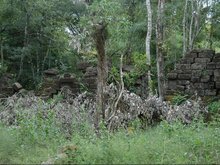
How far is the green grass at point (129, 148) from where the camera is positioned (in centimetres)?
532

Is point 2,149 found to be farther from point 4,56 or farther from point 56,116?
point 4,56

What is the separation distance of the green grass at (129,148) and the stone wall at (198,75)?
5.21 m

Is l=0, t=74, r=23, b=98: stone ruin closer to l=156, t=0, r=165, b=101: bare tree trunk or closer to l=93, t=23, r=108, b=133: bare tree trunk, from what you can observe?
l=156, t=0, r=165, b=101: bare tree trunk

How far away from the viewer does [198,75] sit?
488 inches

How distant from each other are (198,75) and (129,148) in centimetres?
743

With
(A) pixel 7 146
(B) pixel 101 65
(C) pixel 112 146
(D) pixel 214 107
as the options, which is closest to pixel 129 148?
(C) pixel 112 146

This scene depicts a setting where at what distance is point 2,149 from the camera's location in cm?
661

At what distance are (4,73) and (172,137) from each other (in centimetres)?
1193

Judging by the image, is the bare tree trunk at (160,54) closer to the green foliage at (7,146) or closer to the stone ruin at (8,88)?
the stone ruin at (8,88)

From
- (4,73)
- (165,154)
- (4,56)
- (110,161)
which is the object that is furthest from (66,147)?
(4,56)

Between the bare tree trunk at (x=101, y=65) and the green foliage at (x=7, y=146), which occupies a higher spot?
the bare tree trunk at (x=101, y=65)

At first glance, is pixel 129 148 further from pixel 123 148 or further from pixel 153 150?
pixel 153 150

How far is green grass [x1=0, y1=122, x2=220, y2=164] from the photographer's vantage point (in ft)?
17.5

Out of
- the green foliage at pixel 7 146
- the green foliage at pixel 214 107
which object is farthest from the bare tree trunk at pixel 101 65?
the green foliage at pixel 214 107
